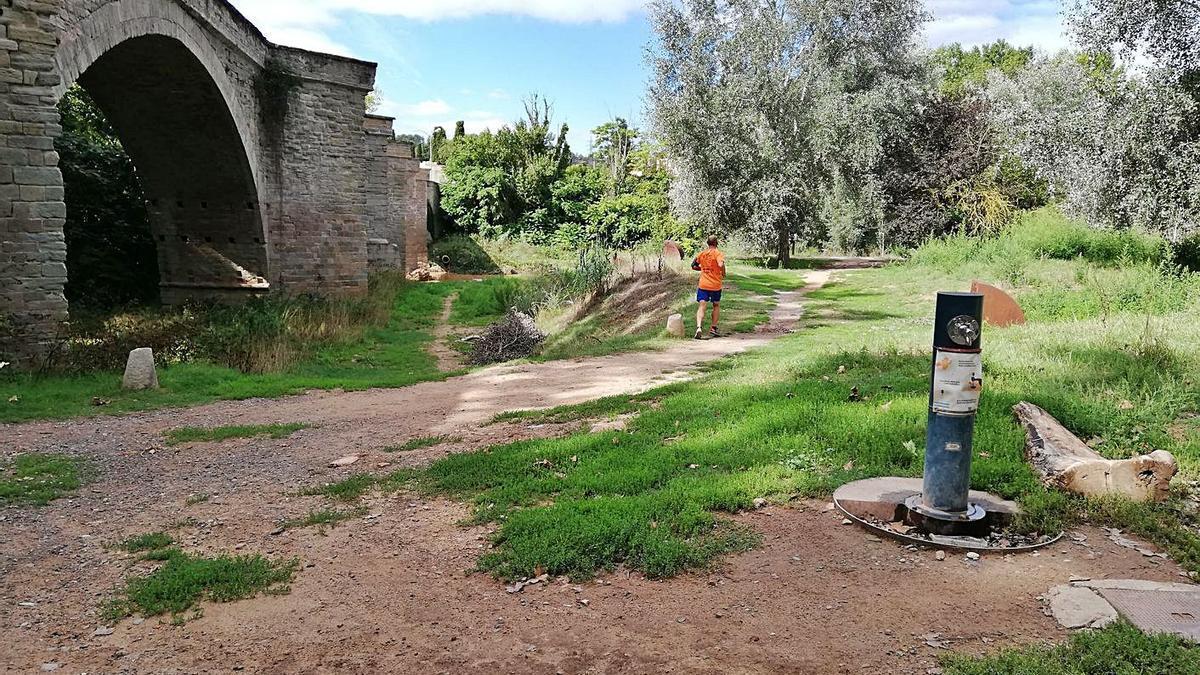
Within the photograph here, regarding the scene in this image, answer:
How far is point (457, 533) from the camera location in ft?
14.1

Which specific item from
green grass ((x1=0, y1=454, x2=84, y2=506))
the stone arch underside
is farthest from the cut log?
the stone arch underside

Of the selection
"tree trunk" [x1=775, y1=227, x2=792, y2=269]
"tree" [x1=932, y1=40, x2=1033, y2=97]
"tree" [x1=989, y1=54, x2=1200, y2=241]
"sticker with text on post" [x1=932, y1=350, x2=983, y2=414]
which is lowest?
"sticker with text on post" [x1=932, y1=350, x2=983, y2=414]

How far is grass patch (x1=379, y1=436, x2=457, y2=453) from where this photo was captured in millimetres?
6297

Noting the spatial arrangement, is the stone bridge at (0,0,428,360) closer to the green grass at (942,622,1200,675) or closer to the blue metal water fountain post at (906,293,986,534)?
the blue metal water fountain post at (906,293,986,534)

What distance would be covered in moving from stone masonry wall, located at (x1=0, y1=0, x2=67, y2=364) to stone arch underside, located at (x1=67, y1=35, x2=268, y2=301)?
308cm

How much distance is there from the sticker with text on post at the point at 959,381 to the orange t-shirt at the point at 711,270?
7520 millimetres

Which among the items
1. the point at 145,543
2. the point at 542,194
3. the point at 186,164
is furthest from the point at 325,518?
the point at 542,194

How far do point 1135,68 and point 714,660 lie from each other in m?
16.2

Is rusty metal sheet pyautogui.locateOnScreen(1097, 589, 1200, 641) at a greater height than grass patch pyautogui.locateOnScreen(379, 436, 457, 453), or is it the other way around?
rusty metal sheet pyautogui.locateOnScreen(1097, 589, 1200, 641)

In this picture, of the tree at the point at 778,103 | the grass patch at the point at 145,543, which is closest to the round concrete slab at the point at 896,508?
the grass patch at the point at 145,543

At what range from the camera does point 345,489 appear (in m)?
5.18

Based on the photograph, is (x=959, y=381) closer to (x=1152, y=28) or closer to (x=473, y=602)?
(x=473, y=602)

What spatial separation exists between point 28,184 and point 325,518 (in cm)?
712

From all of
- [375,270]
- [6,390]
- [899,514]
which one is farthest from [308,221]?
[899,514]
